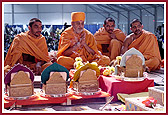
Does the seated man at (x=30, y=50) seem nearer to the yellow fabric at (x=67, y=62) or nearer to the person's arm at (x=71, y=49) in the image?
the yellow fabric at (x=67, y=62)

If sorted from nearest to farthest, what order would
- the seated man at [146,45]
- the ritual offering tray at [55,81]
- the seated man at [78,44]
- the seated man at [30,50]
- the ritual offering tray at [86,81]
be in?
the ritual offering tray at [55,81], the ritual offering tray at [86,81], the seated man at [30,50], the seated man at [78,44], the seated man at [146,45]

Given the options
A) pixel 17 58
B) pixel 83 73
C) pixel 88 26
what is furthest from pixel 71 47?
pixel 88 26

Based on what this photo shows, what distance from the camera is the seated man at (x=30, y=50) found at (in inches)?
237

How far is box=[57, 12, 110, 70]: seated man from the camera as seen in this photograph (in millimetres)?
6398

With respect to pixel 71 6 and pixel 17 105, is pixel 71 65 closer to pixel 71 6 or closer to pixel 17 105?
pixel 17 105

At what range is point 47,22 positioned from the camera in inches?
682

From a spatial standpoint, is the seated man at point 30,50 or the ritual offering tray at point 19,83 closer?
the ritual offering tray at point 19,83

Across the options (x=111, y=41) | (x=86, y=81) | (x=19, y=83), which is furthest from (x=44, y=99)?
(x=111, y=41)

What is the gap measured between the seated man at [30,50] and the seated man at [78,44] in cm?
45

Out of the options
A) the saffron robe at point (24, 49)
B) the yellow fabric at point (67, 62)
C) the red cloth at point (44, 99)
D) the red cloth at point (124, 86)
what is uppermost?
the saffron robe at point (24, 49)

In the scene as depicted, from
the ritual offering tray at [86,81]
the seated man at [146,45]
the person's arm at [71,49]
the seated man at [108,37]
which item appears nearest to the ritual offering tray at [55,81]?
the ritual offering tray at [86,81]

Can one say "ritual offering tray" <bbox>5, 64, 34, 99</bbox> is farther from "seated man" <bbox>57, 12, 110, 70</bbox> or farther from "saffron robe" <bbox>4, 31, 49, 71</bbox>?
"seated man" <bbox>57, 12, 110, 70</bbox>

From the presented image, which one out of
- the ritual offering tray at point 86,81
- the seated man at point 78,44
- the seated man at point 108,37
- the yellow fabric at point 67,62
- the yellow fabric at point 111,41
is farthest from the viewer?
the seated man at point 108,37

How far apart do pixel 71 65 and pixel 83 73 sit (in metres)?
2.42
